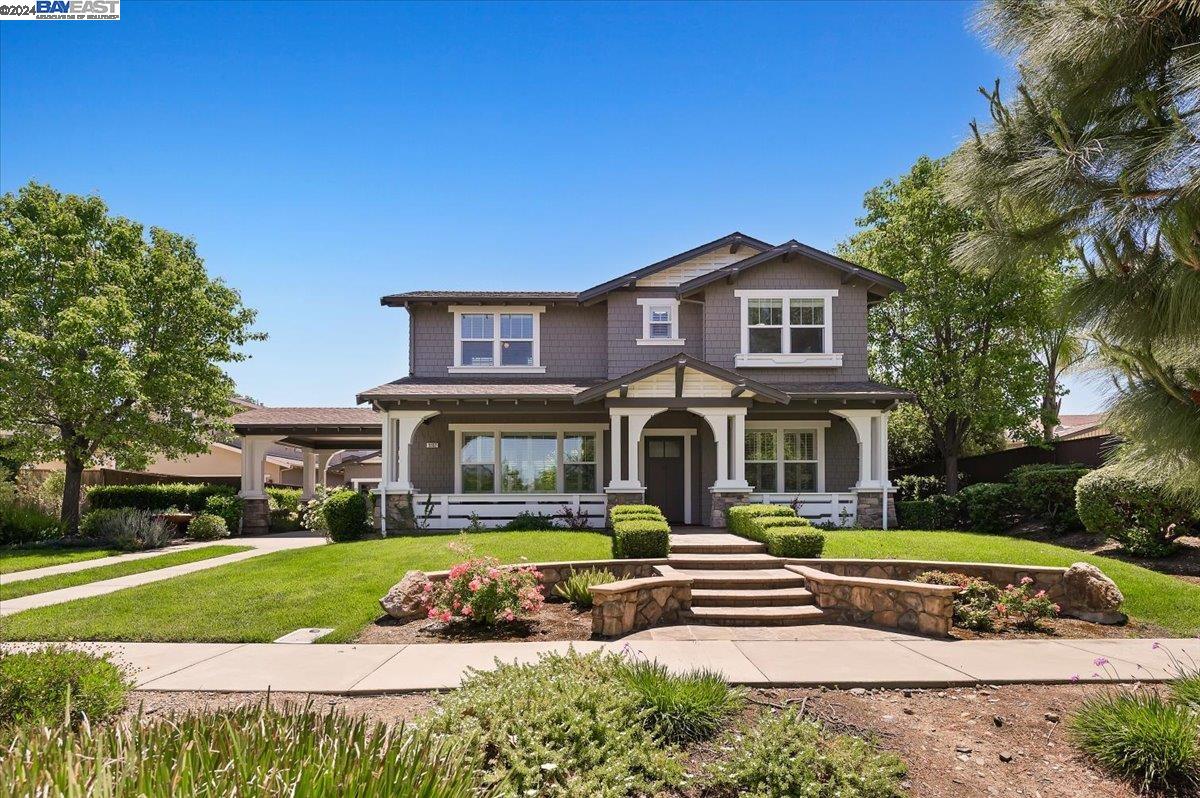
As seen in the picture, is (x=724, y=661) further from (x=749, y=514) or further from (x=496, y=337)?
(x=496, y=337)

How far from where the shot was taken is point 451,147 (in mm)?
11812

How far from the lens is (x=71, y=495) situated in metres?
17.5

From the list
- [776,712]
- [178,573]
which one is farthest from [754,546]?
[178,573]

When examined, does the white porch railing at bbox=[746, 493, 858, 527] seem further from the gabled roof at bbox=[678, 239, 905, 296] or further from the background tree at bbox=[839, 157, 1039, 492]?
the background tree at bbox=[839, 157, 1039, 492]

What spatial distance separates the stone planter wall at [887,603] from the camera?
25.9ft

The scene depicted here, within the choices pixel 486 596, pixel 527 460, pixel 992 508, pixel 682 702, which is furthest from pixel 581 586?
pixel 992 508

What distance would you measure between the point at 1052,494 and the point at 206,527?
21131 mm

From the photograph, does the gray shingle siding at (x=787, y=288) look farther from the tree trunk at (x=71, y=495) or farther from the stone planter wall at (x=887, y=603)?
the tree trunk at (x=71, y=495)

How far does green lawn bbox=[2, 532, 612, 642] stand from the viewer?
7.87 m

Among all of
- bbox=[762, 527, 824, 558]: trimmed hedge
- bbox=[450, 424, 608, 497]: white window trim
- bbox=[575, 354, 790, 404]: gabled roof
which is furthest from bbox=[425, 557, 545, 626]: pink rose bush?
bbox=[450, 424, 608, 497]: white window trim

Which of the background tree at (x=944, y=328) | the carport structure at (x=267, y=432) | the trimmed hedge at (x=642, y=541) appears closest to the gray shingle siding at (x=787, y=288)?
the background tree at (x=944, y=328)

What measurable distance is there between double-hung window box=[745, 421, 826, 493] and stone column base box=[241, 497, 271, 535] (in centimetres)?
1416

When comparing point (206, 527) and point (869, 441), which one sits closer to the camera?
point (869, 441)

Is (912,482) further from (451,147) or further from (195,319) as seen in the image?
(195,319)
